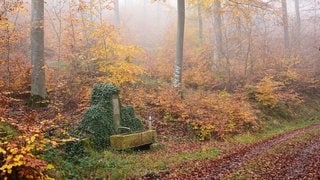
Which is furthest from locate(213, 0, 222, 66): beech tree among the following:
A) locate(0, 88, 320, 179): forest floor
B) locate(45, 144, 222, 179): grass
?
locate(45, 144, 222, 179): grass

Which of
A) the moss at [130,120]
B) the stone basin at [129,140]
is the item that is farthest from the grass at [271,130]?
the stone basin at [129,140]

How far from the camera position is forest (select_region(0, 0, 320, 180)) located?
8.45 meters

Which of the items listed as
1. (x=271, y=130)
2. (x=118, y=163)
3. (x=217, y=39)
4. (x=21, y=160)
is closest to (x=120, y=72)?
(x=118, y=163)

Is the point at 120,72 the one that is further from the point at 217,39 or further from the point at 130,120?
the point at 217,39

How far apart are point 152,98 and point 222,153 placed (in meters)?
6.76

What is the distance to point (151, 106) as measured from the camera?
17156 mm

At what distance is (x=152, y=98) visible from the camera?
17.4 metres

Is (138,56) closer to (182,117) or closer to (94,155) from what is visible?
(182,117)

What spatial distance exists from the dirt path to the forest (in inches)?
1.2

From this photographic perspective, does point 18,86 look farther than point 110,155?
Yes

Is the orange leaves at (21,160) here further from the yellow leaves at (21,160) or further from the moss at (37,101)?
the moss at (37,101)

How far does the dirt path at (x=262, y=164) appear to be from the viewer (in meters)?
8.26

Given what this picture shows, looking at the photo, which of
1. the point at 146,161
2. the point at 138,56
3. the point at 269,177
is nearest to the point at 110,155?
the point at 146,161

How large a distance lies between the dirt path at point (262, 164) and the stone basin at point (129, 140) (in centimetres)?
261
